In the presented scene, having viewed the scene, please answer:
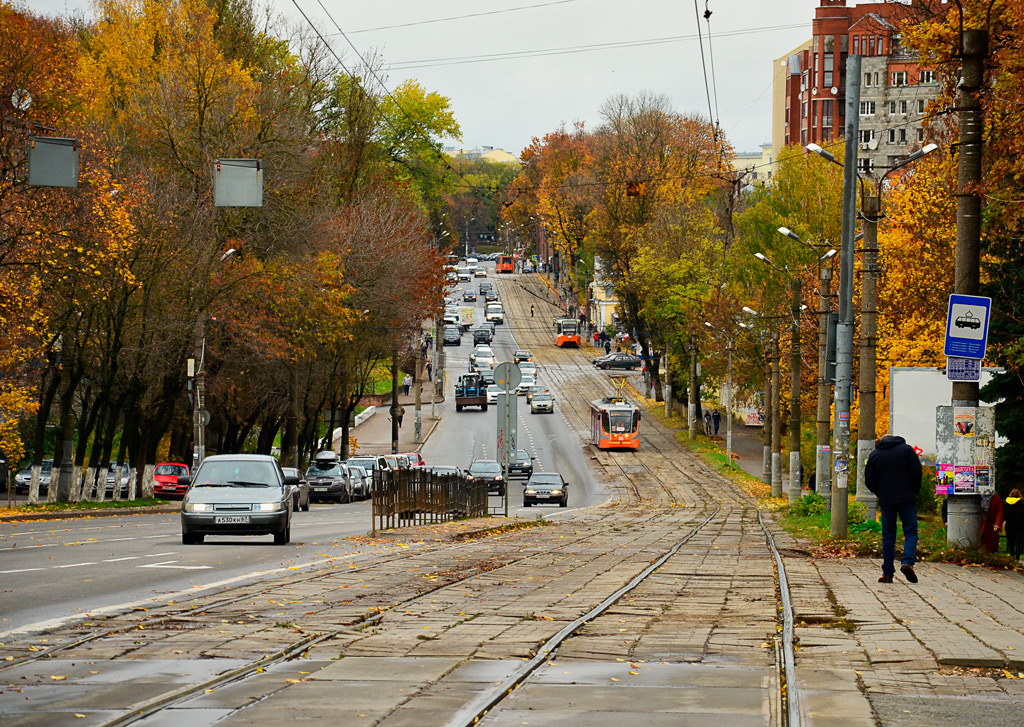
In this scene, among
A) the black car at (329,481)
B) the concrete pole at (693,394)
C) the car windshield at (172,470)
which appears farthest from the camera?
the concrete pole at (693,394)

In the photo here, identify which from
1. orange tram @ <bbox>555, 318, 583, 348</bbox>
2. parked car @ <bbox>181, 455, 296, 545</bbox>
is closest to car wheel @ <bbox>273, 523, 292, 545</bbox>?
parked car @ <bbox>181, 455, 296, 545</bbox>

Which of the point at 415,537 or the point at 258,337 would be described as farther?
the point at 258,337

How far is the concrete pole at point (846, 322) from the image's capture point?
2495cm

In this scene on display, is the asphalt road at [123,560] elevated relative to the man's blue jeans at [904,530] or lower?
lower

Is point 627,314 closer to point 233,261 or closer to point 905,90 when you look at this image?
point 905,90

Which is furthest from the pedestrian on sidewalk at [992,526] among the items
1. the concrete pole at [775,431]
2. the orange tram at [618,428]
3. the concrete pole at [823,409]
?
the orange tram at [618,428]

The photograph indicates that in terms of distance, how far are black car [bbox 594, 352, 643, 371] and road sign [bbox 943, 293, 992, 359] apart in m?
100

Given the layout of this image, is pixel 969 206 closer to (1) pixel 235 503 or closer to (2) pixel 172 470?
(1) pixel 235 503

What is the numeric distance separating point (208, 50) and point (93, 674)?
42.2 m

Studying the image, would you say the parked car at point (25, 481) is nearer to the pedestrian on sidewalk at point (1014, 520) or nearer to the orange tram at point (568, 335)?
the pedestrian on sidewalk at point (1014, 520)

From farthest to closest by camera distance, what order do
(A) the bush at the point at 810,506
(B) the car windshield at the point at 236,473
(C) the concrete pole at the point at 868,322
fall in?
(A) the bush at the point at 810,506 < (C) the concrete pole at the point at 868,322 < (B) the car windshield at the point at 236,473

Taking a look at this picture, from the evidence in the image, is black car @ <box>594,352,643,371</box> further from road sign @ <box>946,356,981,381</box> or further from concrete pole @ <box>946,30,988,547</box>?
road sign @ <box>946,356,981,381</box>

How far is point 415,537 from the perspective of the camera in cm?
2405

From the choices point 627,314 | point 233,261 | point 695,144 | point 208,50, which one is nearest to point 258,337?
point 233,261
